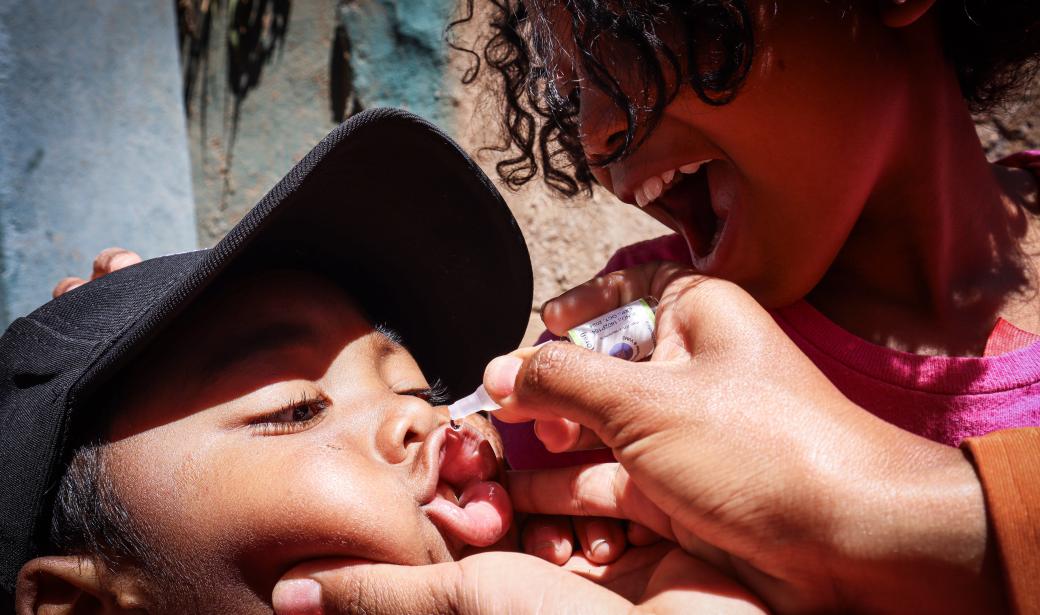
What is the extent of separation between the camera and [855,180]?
1325 mm

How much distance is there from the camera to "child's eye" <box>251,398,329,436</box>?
1.22m

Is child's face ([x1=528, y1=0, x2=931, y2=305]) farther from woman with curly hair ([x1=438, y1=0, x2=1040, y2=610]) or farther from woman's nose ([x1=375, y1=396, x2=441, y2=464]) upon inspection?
woman's nose ([x1=375, y1=396, x2=441, y2=464])

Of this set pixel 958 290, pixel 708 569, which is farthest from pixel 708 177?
pixel 708 569

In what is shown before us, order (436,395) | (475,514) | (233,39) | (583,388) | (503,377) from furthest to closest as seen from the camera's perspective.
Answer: (233,39), (436,395), (475,514), (503,377), (583,388)

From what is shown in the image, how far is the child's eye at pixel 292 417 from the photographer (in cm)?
122

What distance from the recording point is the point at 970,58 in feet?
5.11

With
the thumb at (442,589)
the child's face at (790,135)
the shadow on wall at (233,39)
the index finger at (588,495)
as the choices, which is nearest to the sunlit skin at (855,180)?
the child's face at (790,135)

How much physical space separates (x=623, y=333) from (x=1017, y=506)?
56 centimetres

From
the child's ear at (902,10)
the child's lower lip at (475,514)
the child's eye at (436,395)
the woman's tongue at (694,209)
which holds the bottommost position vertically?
the child's eye at (436,395)

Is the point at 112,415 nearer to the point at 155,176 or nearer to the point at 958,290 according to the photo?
the point at 958,290

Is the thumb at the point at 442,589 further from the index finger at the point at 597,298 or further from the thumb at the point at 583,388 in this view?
the index finger at the point at 597,298

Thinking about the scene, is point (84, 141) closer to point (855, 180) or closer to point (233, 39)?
point (233, 39)

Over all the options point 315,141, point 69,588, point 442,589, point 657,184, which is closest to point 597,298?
point 657,184

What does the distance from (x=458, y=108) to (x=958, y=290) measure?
1.71m
